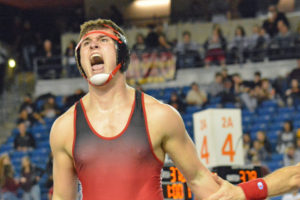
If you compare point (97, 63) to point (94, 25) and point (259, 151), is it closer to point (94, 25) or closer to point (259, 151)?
point (94, 25)

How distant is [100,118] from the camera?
176 inches

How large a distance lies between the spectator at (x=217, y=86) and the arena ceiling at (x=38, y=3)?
852cm

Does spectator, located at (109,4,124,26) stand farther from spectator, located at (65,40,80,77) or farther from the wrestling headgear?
the wrestling headgear

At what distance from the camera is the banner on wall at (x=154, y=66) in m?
18.9

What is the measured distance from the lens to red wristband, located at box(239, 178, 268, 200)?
442 centimetres

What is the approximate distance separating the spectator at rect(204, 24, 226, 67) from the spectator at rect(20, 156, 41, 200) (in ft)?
19.3

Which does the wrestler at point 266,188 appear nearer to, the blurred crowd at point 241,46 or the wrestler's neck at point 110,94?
the wrestler's neck at point 110,94

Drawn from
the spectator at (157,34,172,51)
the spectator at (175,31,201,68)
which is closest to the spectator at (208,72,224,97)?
the spectator at (175,31,201,68)

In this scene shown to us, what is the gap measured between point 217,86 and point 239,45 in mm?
1909

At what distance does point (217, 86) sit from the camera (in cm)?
1723

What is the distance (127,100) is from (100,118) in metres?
0.20

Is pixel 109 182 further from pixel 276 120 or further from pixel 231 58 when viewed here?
pixel 231 58

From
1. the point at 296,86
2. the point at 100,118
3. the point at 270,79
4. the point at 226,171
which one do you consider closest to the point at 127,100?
the point at 100,118

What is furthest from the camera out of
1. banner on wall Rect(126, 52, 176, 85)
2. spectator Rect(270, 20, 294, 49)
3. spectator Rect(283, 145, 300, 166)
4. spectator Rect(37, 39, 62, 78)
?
spectator Rect(37, 39, 62, 78)
